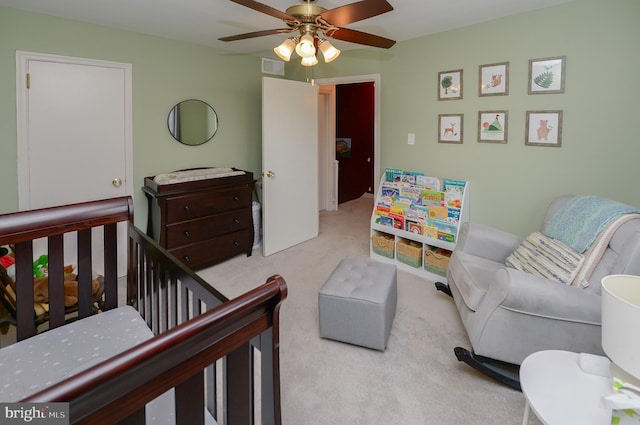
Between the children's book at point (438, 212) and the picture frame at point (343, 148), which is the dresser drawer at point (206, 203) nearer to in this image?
the children's book at point (438, 212)

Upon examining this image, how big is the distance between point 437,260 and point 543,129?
1364 mm

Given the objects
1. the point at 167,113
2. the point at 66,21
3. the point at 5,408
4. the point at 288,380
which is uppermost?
the point at 66,21

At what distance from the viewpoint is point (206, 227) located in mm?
3539

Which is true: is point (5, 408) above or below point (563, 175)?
below

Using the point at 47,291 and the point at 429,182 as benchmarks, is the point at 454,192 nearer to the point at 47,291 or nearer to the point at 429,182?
the point at 429,182

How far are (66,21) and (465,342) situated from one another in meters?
3.88

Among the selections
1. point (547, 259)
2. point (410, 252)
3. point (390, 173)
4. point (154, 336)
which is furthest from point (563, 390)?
point (390, 173)

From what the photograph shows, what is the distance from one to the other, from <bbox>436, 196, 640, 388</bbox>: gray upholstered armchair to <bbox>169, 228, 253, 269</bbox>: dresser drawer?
241cm

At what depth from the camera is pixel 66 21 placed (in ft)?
9.77

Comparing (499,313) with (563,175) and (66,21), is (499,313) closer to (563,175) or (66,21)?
(563,175)

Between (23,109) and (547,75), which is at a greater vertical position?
(547,75)

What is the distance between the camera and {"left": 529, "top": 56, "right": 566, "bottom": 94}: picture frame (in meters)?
2.79

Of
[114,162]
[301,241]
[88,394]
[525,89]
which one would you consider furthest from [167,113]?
[88,394]

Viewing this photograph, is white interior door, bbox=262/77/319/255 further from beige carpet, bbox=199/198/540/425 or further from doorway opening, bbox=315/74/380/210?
doorway opening, bbox=315/74/380/210
